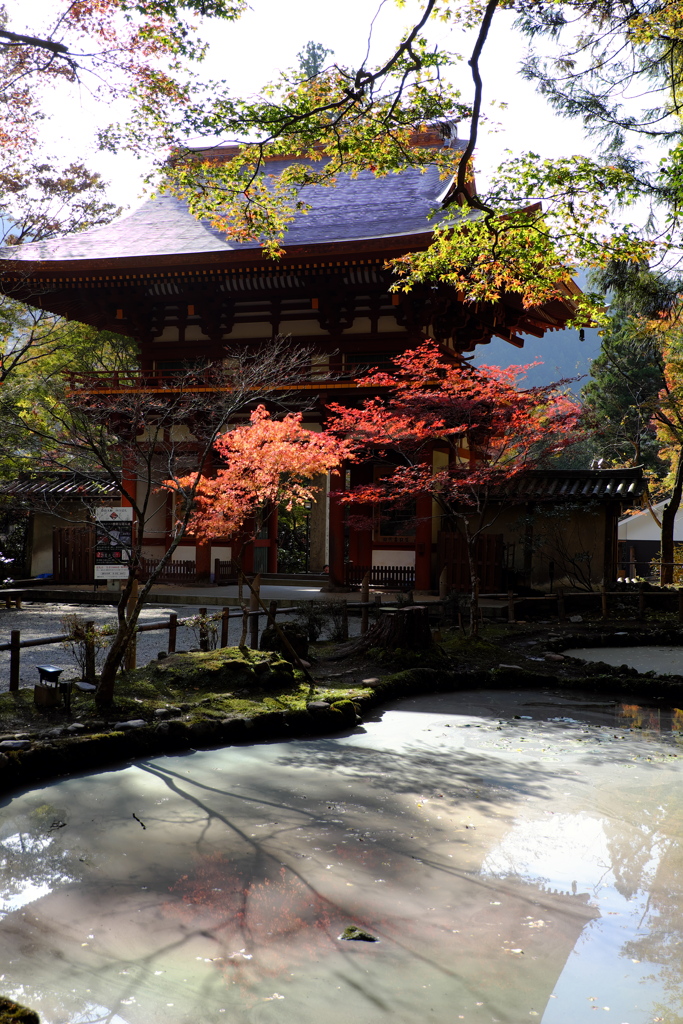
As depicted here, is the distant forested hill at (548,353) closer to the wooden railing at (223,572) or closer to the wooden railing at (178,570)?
the wooden railing at (223,572)

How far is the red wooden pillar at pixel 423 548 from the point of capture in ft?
52.0

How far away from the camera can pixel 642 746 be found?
6.95 metres

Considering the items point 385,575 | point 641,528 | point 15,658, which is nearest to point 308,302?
point 385,575

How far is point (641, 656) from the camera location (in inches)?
436

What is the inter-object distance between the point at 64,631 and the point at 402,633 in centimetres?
391

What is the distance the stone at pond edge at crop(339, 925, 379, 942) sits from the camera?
3.71 metres

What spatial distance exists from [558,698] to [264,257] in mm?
9969

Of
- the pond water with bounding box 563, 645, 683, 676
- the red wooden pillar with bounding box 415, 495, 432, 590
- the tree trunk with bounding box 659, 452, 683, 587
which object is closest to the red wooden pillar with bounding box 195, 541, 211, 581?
the red wooden pillar with bounding box 415, 495, 432, 590

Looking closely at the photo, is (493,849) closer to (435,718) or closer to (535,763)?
(535,763)

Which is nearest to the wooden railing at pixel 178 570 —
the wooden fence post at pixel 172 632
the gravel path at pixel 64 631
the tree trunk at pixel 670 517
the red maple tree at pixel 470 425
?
the gravel path at pixel 64 631

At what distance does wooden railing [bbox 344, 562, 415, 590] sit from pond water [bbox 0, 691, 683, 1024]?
9.33 m

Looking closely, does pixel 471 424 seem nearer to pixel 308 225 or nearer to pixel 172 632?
pixel 172 632

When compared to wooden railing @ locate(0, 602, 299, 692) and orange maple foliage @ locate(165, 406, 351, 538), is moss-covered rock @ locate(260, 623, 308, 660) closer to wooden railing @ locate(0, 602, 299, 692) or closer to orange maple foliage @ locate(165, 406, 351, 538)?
wooden railing @ locate(0, 602, 299, 692)

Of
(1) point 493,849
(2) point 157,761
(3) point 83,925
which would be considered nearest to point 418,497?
(2) point 157,761
